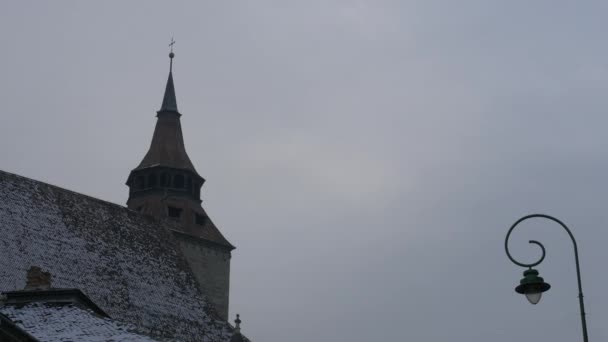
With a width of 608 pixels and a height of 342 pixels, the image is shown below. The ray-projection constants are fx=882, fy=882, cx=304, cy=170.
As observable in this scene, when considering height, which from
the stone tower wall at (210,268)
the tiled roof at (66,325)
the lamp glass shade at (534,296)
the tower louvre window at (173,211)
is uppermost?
the tower louvre window at (173,211)

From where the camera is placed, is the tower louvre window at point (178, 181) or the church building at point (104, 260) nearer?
the church building at point (104, 260)

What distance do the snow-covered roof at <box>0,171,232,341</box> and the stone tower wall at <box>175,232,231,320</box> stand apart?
19.9 ft

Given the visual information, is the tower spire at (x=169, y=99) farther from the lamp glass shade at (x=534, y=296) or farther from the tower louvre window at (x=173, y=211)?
the lamp glass shade at (x=534, y=296)

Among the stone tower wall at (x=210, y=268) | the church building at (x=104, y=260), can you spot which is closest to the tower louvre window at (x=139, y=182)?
the stone tower wall at (x=210, y=268)

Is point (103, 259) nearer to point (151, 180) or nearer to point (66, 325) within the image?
point (151, 180)

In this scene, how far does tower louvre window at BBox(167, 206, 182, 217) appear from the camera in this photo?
142 ft

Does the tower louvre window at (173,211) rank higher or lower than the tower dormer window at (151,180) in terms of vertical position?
lower

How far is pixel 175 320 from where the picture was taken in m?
31.3

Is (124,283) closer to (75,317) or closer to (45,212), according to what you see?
(45,212)

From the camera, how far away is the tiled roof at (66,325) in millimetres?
16453

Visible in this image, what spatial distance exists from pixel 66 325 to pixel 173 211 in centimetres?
2655

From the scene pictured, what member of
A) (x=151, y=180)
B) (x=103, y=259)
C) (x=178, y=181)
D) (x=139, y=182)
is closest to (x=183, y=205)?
(x=178, y=181)

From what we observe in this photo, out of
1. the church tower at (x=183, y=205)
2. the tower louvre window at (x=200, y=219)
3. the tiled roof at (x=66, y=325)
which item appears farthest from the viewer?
the tower louvre window at (x=200, y=219)

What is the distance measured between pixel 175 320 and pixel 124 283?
2.25 meters
